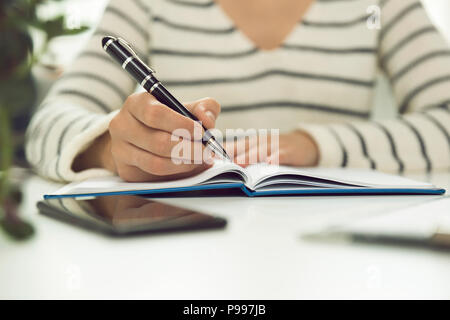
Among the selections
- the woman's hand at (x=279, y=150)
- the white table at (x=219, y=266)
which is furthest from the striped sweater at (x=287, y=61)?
the white table at (x=219, y=266)

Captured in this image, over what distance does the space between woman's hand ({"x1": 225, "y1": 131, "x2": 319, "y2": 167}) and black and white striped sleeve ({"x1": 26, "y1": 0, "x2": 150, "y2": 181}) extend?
0.57ft

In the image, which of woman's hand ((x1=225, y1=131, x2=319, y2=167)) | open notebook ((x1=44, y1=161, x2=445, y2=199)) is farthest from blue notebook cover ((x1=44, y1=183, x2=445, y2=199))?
woman's hand ((x1=225, y1=131, x2=319, y2=167))

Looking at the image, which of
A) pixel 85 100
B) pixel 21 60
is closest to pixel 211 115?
pixel 21 60

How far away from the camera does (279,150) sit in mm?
542

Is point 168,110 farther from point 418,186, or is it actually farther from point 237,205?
point 418,186

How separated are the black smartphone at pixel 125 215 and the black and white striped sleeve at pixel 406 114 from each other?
0.34 metres

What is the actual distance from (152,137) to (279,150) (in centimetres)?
22

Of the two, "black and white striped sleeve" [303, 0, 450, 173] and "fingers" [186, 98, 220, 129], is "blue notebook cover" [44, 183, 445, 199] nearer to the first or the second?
"fingers" [186, 98, 220, 129]

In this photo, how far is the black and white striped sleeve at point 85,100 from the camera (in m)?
0.46

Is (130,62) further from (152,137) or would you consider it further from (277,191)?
(277,191)

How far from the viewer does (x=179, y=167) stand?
390mm

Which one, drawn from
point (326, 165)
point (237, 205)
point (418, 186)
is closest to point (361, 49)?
point (326, 165)
